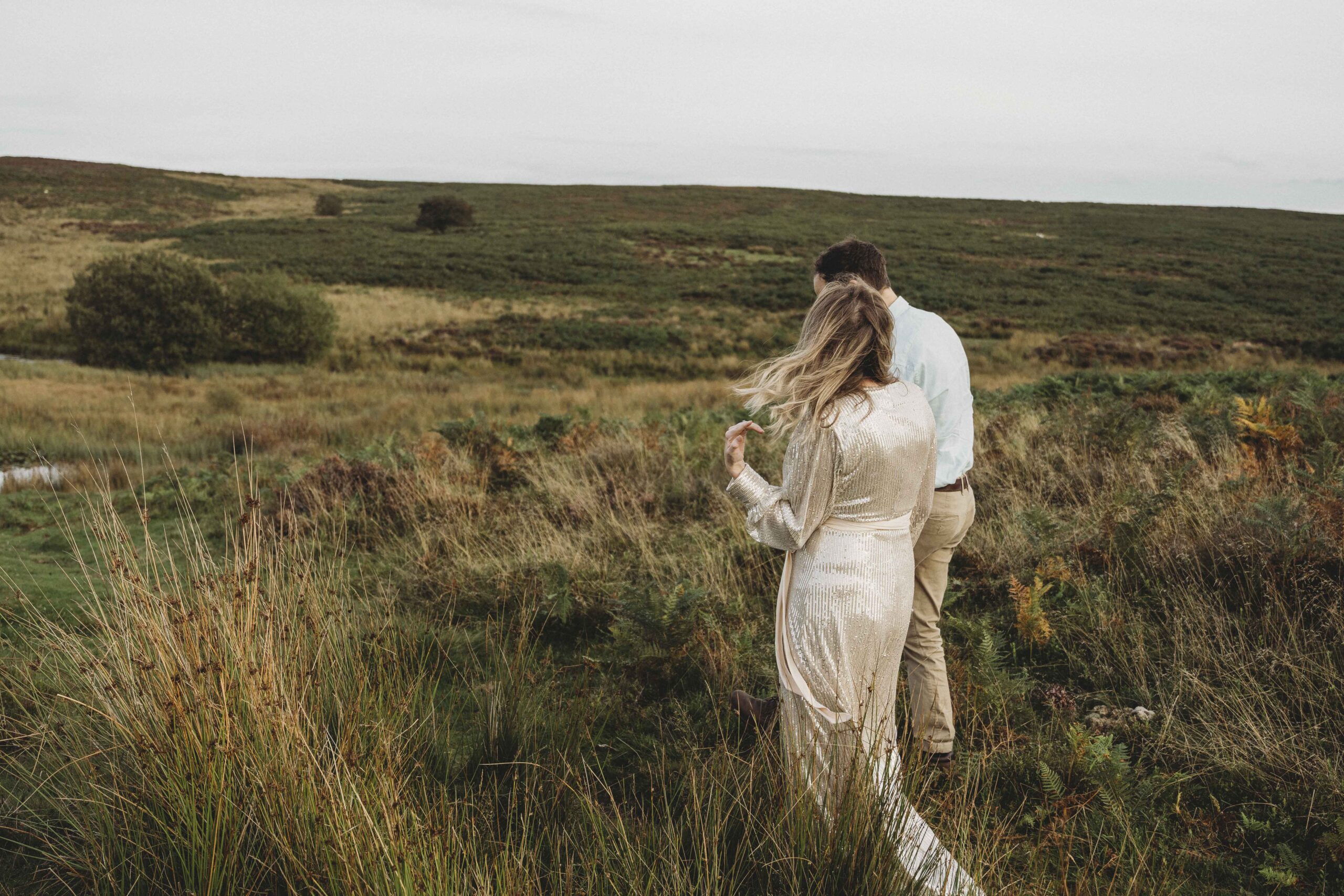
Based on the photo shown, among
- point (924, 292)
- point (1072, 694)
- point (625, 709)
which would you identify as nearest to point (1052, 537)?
point (1072, 694)

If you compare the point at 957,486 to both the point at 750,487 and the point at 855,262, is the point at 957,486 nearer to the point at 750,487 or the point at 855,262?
the point at 855,262

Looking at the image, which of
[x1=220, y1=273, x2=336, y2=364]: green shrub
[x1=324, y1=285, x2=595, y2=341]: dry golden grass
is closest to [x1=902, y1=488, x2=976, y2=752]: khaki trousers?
[x1=220, y1=273, x2=336, y2=364]: green shrub

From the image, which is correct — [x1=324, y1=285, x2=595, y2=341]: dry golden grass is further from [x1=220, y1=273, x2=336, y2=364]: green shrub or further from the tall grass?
the tall grass

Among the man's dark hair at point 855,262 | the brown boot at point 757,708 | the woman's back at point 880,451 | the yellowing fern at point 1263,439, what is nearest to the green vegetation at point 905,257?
the yellowing fern at point 1263,439

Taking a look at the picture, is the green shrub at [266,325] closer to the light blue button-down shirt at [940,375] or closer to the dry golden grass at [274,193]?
the light blue button-down shirt at [940,375]

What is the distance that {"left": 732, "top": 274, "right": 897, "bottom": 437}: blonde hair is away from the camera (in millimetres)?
2354

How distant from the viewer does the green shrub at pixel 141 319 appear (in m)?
22.1

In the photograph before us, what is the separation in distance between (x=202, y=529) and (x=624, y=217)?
6387cm

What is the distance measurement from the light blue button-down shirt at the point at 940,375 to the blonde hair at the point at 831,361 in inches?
25.3

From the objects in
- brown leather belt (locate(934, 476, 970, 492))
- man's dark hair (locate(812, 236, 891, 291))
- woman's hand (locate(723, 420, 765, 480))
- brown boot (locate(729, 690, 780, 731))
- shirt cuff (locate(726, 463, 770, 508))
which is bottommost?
brown boot (locate(729, 690, 780, 731))

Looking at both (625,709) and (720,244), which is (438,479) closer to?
(625,709)

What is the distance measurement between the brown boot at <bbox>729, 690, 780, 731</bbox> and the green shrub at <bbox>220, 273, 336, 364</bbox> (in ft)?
75.1

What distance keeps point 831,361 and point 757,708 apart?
4.53ft

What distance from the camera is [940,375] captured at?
307 cm
